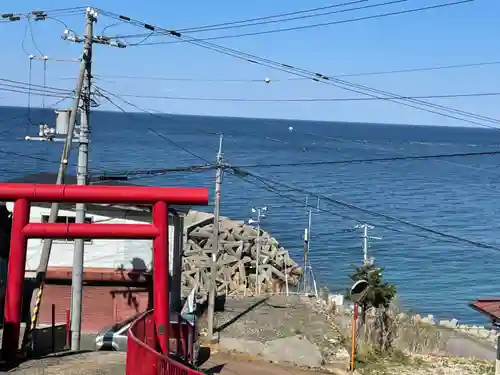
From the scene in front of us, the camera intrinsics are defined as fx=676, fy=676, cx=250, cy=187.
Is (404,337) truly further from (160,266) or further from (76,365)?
(76,365)

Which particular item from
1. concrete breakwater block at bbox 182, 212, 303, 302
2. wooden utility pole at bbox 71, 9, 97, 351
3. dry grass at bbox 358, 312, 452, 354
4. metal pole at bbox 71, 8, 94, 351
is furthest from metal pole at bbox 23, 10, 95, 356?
concrete breakwater block at bbox 182, 212, 303, 302

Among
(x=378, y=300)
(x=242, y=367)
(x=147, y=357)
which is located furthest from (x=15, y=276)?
(x=378, y=300)

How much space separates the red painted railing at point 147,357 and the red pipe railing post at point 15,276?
2251mm

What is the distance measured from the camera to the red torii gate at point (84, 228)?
11758mm

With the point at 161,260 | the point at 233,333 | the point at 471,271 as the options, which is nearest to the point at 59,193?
the point at 161,260

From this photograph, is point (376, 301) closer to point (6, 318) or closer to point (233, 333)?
point (233, 333)

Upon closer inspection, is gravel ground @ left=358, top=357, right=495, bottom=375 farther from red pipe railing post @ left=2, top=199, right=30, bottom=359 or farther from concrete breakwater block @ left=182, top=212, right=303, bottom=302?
concrete breakwater block @ left=182, top=212, right=303, bottom=302

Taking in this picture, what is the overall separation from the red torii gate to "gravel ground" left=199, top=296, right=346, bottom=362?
9.59m

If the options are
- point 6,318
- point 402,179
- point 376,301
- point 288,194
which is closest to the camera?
point 6,318

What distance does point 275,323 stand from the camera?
23875mm

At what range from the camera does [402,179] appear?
92625mm

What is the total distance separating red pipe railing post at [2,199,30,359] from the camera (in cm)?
1176

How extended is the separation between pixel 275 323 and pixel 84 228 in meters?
13.1

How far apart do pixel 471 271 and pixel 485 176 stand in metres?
59.4
